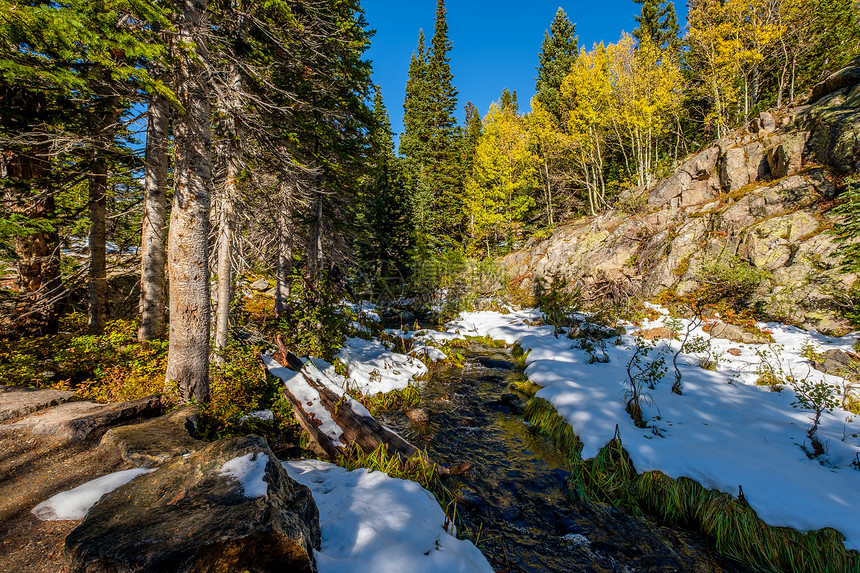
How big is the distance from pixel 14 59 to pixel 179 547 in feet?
21.2

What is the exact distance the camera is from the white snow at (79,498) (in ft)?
9.01

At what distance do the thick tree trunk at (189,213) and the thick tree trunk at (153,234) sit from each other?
188 cm

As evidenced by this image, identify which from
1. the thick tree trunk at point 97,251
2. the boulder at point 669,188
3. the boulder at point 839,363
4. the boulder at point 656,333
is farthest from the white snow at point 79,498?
the boulder at point 669,188

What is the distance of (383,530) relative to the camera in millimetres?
3137

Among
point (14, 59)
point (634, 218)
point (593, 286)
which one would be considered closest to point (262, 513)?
point (14, 59)

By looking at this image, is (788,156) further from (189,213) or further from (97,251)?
(97,251)

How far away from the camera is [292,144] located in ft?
29.7

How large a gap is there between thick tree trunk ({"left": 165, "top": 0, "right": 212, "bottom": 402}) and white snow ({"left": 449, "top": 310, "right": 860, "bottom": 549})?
7193 millimetres

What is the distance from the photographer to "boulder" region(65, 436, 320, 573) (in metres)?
1.87

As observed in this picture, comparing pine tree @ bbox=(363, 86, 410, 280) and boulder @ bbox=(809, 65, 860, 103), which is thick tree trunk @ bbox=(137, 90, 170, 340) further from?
boulder @ bbox=(809, 65, 860, 103)

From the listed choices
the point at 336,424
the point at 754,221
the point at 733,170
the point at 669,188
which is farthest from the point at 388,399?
the point at 669,188

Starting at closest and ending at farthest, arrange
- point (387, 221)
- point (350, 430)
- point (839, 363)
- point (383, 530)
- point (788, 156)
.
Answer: point (383, 530) < point (350, 430) < point (839, 363) < point (788, 156) < point (387, 221)

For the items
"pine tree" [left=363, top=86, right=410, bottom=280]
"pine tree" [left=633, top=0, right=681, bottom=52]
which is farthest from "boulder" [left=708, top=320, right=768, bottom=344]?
"pine tree" [left=633, top=0, right=681, bottom=52]

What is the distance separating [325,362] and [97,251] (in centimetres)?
570
